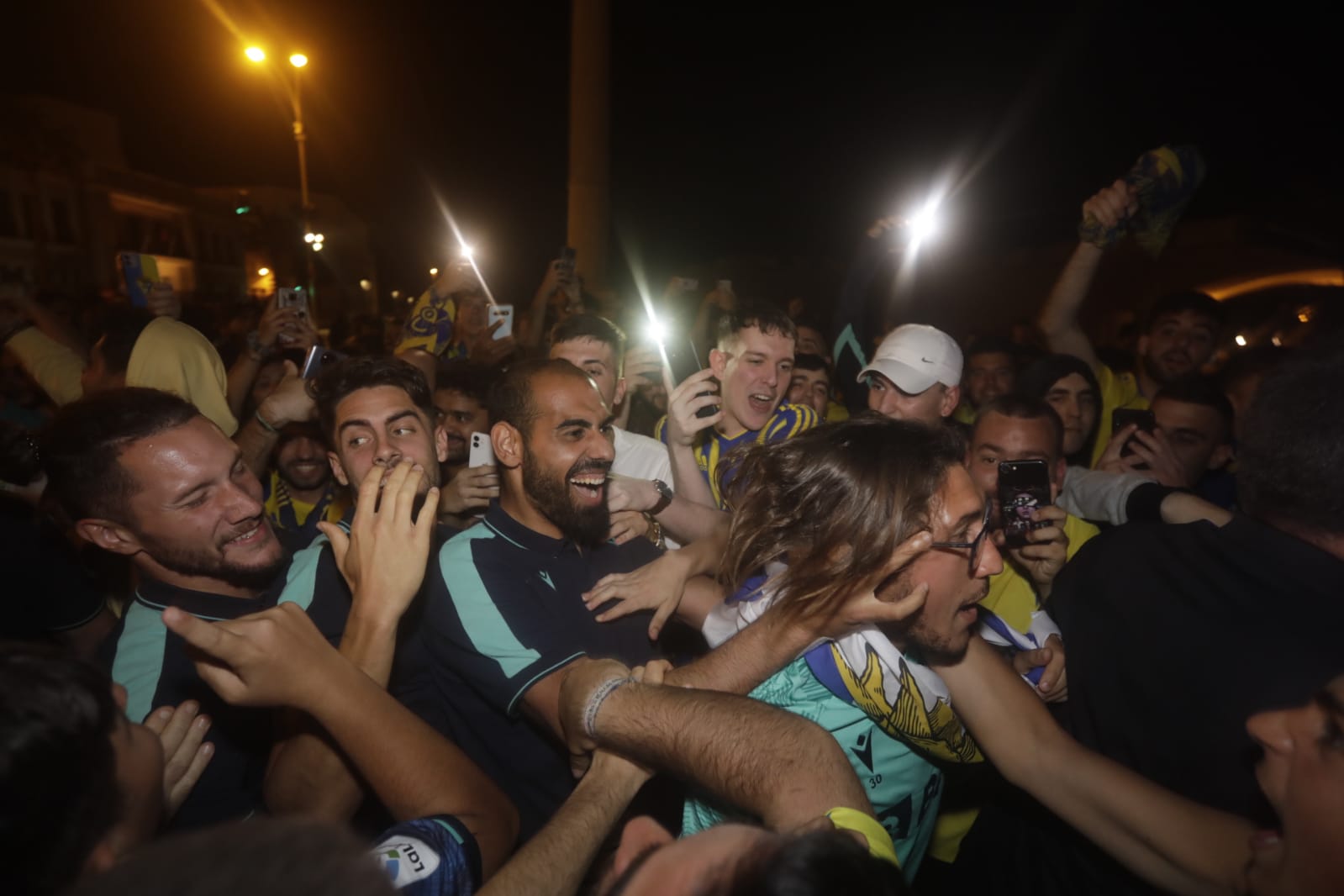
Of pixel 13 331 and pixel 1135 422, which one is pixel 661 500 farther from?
pixel 13 331

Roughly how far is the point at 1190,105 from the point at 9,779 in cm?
1834

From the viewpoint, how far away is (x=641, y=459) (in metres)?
4.30

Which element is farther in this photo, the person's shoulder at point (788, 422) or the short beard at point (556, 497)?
the person's shoulder at point (788, 422)

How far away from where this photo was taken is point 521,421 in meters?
2.88

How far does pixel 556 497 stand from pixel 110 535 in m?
1.52

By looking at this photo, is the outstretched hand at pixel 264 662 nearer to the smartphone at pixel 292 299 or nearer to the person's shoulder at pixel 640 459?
the person's shoulder at pixel 640 459

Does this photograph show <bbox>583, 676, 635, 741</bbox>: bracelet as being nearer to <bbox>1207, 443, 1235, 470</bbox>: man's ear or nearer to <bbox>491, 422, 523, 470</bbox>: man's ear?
<bbox>491, 422, 523, 470</bbox>: man's ear

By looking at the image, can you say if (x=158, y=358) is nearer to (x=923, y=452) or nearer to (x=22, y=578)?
(x=22, y=578)

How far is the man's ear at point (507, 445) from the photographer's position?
112 inches

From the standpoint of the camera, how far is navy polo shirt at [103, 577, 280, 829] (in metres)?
2.07

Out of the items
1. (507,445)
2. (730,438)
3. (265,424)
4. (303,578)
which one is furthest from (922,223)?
(303,578)

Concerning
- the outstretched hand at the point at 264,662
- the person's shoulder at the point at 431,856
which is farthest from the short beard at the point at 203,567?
the person's shoulder at the point at 431,856

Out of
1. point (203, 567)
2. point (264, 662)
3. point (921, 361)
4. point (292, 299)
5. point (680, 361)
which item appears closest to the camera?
point (264, 662)

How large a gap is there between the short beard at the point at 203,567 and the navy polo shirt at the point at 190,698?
0.25 ft
